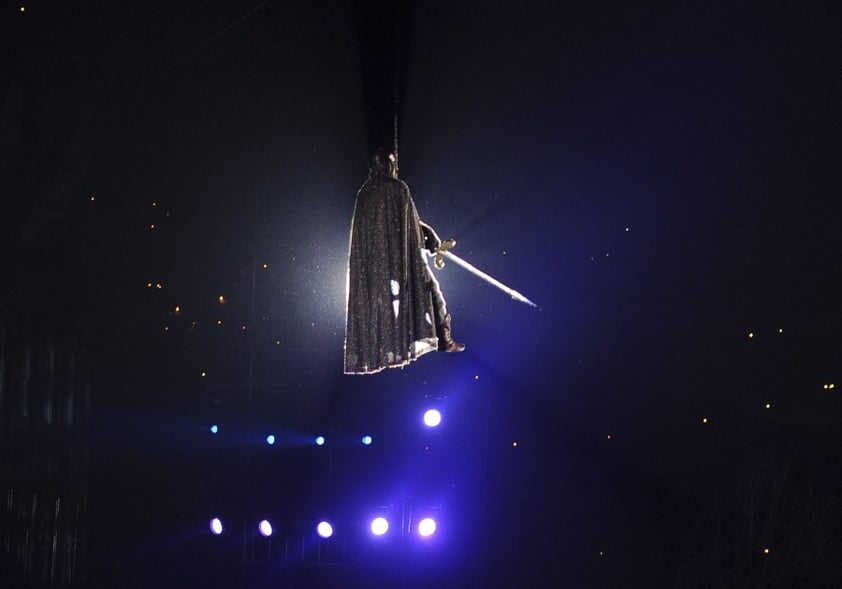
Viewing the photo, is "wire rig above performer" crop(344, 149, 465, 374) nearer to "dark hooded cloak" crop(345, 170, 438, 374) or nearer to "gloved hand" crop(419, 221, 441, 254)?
"dark hooded cloak" crop(345, 170, 438, 374)

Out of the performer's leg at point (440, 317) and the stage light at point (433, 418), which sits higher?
the performer's leg at point (440, 317)

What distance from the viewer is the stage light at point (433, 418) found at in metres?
4.09

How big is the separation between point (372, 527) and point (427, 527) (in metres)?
0.25

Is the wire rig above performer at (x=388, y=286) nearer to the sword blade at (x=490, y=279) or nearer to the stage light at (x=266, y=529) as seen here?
the sword blade at (x=490, y=279)

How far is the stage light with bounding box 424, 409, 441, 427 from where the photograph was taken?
4.09 meters

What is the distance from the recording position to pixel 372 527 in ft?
13.5

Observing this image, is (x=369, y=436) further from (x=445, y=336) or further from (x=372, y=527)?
(x=445, y=336)

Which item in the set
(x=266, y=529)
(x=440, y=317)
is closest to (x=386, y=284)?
(x=440, y=317)

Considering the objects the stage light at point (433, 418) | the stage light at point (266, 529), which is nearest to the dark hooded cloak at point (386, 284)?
the stage light at point (433, 418)

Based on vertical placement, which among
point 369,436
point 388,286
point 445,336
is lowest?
point 369,436

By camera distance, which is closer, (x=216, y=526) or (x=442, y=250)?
(x=442, y=250)

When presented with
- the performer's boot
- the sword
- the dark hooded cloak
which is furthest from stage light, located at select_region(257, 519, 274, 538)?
the sword

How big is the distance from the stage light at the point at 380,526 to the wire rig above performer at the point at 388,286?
813mm

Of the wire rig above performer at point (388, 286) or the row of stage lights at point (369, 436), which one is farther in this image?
the row of stage lights at point (369, 436)
